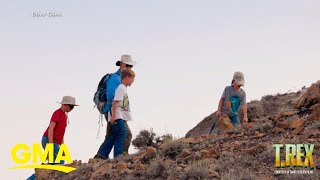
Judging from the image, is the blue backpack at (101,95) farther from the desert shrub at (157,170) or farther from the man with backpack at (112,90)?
the desert shrub at (157,170)

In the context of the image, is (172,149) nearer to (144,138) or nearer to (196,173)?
(196,173)

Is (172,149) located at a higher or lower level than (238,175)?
higher

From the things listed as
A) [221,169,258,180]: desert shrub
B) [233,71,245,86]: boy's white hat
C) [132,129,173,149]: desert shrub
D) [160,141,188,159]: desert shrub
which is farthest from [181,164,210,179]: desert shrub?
[132,129,173,149]: desert shrub

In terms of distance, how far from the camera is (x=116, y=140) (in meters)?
9.70

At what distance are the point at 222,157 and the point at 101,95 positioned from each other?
3088 millimetres

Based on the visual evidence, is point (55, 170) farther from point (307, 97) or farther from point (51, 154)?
point (307, 97)

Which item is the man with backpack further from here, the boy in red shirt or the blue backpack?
the boy in red shirt

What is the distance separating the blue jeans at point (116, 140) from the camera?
31.5 feet

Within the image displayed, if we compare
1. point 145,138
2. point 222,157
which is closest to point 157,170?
point 222,157

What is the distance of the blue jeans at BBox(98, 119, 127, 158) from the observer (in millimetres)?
9602

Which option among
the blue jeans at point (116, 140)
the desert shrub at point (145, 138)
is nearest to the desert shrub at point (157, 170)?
the blue jeans at point (116, 140)

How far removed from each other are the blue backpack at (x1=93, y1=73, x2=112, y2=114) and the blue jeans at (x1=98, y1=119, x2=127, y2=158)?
590 mm

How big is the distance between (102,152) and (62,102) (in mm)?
1197

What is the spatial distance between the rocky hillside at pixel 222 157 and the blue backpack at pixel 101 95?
1097mm
